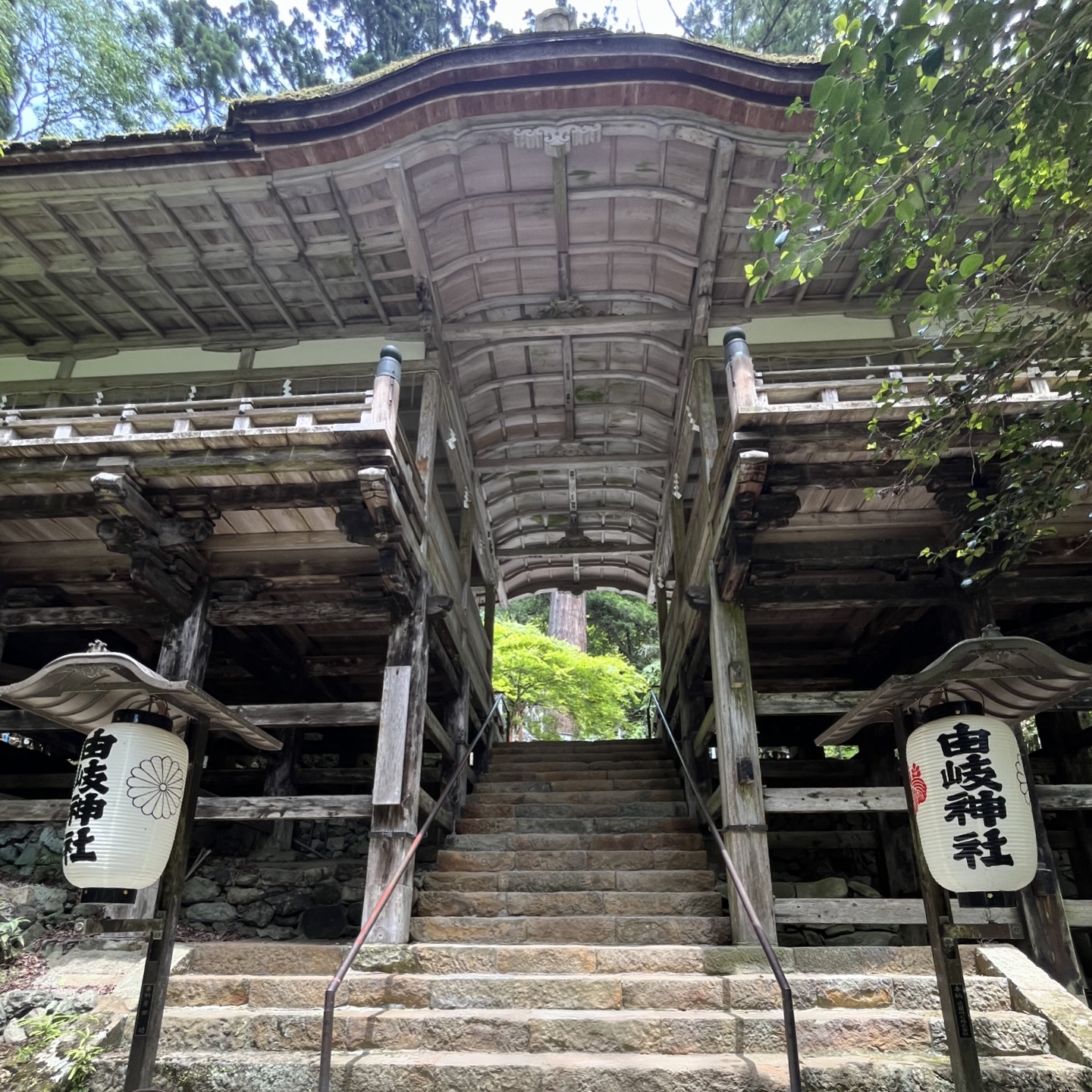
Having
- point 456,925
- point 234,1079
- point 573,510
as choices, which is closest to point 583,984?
point 456,925

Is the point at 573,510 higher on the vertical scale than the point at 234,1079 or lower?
higher

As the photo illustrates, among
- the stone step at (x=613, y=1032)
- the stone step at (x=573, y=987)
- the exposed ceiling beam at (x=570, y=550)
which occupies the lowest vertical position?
the stone step at (x=613, y=1032)

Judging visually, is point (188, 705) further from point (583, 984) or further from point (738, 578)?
point (738, 578)

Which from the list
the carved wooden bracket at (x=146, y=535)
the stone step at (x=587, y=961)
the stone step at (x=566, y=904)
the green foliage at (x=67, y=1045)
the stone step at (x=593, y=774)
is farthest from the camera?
the stone step at (x=593, y=774)

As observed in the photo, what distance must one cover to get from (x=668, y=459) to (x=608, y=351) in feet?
7.39

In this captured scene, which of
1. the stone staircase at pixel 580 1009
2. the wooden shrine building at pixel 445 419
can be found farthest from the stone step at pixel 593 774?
the stone staircase at pixel 580 1009

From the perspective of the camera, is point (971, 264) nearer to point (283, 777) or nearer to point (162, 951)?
point (162, 951)

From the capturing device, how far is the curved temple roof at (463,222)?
6.91m

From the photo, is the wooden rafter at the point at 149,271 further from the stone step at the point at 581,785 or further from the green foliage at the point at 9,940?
the stone step at the point at 581,785

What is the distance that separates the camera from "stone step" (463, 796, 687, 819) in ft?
28.4

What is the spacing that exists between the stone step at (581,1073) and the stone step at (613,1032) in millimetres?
99

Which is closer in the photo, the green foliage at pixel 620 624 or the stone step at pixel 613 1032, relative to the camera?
the stone step at pixel 613 1032

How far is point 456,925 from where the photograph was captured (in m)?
6.36

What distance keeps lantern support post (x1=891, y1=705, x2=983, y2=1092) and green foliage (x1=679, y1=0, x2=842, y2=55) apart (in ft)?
40.2
